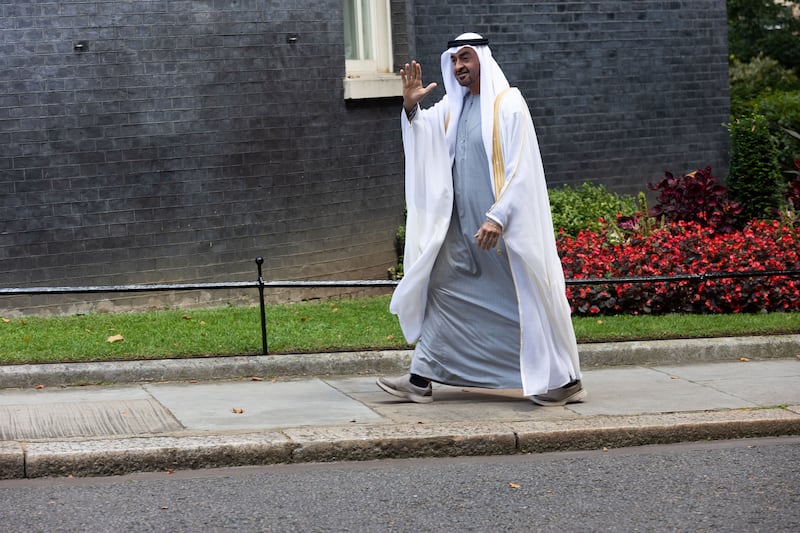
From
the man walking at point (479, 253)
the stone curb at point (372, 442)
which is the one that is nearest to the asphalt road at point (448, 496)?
the stone curb at point (372, 442)

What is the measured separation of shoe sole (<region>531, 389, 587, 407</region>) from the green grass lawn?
1.57 metres

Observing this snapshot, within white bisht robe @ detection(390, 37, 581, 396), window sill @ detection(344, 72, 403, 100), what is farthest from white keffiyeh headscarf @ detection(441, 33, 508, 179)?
window sill @ detection(344, 72, 403, 100)

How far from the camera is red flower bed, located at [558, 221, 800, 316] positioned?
10312 millimetres

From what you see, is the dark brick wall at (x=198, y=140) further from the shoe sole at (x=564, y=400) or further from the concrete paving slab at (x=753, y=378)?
the shoe sole at (x=564, y=400)

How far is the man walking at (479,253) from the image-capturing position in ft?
23.3

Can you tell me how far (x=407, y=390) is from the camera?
24.4ft

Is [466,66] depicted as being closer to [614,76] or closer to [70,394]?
[70,394]

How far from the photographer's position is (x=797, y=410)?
23.7ft

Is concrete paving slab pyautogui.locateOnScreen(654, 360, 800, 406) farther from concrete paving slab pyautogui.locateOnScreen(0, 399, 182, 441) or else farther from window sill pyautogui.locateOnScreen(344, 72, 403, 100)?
window sill pyautogui.locateOnScreen(344, 72, 403, 100)

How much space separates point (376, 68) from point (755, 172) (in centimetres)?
427

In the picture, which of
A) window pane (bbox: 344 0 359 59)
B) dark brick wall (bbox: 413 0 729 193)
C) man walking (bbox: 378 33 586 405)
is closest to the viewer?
man walking (bbox: 378 33 586 405)

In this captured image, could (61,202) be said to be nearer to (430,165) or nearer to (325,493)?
(430,165)

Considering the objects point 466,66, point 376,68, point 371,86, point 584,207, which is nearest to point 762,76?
point 584,207

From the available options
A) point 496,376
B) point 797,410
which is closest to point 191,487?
point 496,376
